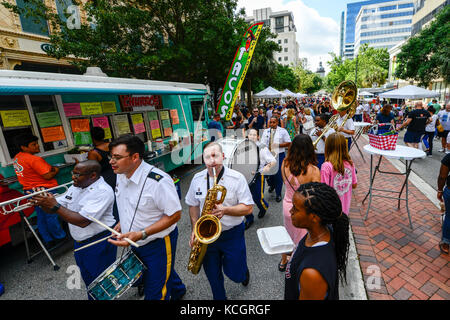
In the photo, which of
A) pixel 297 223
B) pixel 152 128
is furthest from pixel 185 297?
pixel 152 128

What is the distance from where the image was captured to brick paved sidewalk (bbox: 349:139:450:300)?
277 centimetres

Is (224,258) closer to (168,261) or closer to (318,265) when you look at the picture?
(168,261)

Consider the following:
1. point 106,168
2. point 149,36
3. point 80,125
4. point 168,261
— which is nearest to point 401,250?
point 168,261

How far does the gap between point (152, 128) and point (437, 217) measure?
24.8ft

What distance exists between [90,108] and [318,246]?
5.95 metres

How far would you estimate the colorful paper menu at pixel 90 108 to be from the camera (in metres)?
5.29

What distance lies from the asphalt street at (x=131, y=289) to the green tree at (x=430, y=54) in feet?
79.8

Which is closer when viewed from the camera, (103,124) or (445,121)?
(103,124)

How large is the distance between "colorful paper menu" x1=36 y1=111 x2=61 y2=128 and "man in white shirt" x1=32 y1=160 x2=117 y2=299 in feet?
10.7

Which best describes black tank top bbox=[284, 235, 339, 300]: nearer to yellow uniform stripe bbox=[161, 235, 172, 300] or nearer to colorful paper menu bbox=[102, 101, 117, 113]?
yellow uniform stripe bbox=[161, 235, 172, 300]

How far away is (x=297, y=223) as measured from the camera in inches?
62.3

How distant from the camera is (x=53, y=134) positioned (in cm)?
484

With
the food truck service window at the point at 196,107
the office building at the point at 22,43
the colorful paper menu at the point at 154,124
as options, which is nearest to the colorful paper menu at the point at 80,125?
the colorful paper menu at the point at 154,124

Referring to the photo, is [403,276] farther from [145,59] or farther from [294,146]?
[145,59]
